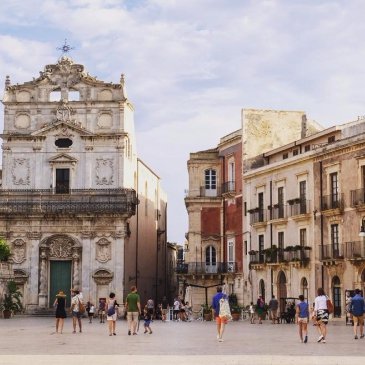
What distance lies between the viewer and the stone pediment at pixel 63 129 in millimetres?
58750

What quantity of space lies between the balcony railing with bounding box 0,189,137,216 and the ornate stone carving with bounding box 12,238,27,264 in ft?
6.47

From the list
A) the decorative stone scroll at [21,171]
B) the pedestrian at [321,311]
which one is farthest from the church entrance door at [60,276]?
the pedestrian at [321,311]

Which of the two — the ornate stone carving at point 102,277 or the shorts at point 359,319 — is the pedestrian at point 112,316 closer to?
the shorts at point 359,319

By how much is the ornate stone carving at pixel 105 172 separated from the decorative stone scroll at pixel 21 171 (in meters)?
4.63

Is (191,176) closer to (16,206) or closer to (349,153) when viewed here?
(16,206)

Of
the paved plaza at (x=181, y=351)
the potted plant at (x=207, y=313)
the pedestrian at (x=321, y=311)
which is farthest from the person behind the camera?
the potted plant at (x=207, y=313)

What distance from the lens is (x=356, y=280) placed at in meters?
43.1

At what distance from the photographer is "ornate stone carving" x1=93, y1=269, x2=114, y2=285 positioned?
5753 centimetres

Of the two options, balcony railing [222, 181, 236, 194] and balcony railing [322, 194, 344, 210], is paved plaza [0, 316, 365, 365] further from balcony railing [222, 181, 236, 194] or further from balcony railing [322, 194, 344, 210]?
balcony railing [222, 181, 236, 194]

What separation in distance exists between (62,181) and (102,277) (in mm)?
6923

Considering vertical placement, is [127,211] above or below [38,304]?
above

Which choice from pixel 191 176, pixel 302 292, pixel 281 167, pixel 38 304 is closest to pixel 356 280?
pixel 302 292

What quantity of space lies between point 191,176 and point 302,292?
14.0m

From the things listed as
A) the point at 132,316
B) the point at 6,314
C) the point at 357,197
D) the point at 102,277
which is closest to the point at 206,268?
the point at 102,277
